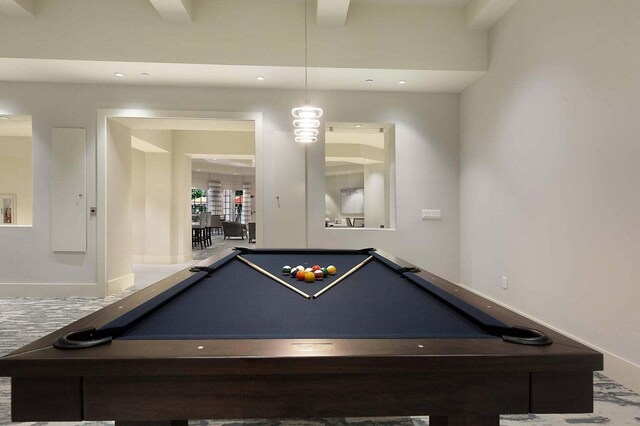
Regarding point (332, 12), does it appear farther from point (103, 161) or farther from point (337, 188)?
point (337, 188)

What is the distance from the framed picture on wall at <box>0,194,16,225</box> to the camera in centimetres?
734

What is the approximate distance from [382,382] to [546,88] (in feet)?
10.6

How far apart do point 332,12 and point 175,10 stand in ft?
5.45

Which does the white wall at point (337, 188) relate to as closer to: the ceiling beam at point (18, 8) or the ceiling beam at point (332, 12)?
the ceiling beam at point (332, 12)

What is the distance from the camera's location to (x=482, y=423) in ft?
3.22

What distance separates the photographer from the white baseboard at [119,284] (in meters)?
4.65

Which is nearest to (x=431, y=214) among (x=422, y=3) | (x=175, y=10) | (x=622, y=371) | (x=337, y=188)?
(x=422, y=3)

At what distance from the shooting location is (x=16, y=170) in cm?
744

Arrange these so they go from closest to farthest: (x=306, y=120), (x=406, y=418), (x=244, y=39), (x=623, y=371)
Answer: (x=406, y=418)
(x=623, y=371)
(x=306, y=120)
(x=244, y=39)

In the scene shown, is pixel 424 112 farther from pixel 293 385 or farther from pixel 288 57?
pixel 293 385

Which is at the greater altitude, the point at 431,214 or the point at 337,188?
the point at 337,188

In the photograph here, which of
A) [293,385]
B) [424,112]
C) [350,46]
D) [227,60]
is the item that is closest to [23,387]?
[293,385]

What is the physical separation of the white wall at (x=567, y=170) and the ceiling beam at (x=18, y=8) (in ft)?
16.7

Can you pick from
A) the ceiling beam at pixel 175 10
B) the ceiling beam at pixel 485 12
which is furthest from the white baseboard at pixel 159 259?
the ceiling beam at pixel 485 12
